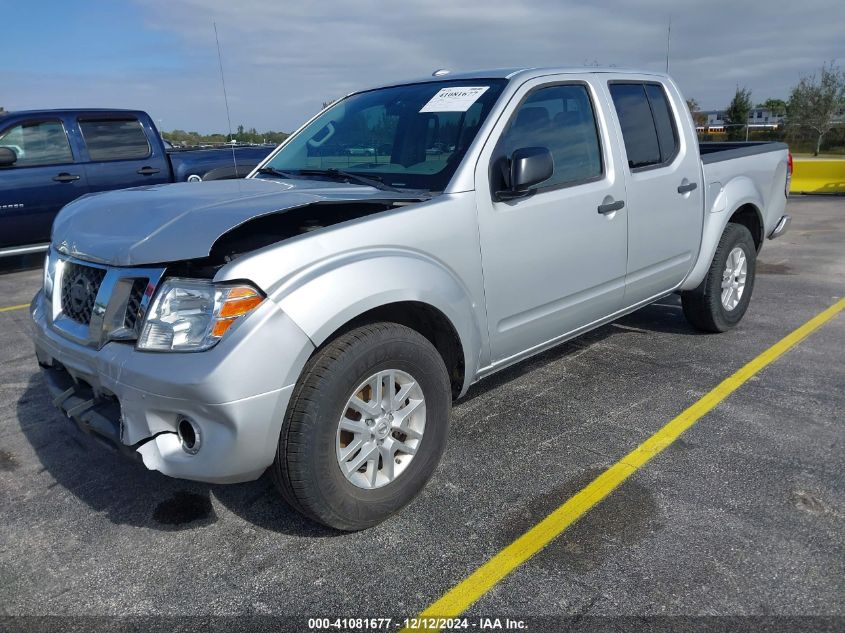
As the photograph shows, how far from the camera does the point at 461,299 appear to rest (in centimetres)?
300

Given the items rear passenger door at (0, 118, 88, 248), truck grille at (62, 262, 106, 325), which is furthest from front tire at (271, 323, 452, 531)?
rear passenger door at (0, 118, 88, 248)

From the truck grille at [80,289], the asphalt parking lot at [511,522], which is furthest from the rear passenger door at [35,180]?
the truck grille at [80,289]

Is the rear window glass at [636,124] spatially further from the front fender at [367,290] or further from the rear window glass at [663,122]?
the front fender at [367,290]

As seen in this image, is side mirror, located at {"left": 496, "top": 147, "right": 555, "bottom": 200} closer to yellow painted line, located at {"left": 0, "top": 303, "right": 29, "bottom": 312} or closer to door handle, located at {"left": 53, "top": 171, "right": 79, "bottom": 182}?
yellow painted line, located at {"left": 0, "top": 303, "right": 29, "bottom": 312}

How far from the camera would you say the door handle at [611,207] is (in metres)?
3.74

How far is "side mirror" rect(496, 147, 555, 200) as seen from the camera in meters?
3.06

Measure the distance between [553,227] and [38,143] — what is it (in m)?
7.08

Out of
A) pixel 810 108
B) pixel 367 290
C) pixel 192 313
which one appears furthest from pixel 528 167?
pixel 810 108

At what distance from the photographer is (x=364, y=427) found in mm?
2688

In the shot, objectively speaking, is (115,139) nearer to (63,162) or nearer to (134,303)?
(63,162)

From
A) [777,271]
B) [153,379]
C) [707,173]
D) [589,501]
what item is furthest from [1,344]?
[777,271]

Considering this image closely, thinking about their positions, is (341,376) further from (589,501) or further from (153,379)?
(589,501)

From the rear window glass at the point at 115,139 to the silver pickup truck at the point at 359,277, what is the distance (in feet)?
17.1

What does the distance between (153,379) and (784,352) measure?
4282 millimetres
